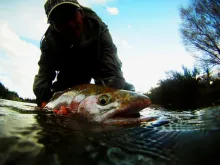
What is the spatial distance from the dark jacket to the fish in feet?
4.04

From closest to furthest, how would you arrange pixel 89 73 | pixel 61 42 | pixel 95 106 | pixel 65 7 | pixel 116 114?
pixel 116 114, pixel 95 106, pixel 65 7, pixel 61 42, pixel 89 73

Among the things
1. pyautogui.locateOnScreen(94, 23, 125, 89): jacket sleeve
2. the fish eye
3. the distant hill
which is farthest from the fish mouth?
the distant hill

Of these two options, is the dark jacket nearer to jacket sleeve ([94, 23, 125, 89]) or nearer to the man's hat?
jacket sleeve ([94, 23, 125, 89])

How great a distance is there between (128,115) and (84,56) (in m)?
2.27

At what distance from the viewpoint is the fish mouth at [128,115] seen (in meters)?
1.67

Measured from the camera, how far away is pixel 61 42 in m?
3.55

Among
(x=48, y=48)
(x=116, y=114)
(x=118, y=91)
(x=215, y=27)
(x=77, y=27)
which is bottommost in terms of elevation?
(x=116, y=114)

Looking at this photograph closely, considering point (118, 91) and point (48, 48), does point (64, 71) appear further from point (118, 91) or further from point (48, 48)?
point (118, 91)

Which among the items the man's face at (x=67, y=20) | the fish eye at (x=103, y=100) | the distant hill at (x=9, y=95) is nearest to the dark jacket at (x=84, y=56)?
the man's face at (x=67, y=20)

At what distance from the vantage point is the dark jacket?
141 inches

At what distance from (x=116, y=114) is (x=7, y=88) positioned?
9463 millimetres

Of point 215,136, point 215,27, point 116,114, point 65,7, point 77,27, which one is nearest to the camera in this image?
point 215,136

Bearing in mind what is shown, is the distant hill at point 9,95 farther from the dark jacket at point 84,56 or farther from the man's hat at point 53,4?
the man's hat at point 53,4

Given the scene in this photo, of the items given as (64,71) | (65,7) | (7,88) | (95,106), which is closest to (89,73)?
(64,71)
